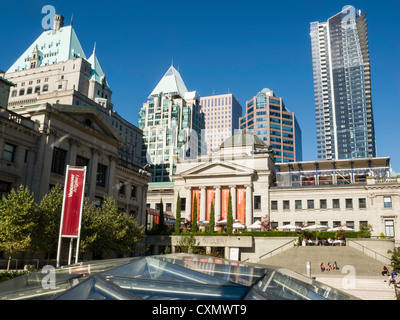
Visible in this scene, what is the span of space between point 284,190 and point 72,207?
172 feet

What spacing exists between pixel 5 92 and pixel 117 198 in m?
18.9

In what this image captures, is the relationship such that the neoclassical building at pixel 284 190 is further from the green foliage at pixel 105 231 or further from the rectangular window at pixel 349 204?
the green foliage at pixel 105 231

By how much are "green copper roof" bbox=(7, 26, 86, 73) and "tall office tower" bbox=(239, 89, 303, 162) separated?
89373 mm

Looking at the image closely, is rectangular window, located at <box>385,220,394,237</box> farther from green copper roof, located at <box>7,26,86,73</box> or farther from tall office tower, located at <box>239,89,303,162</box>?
tall office tower, located at <box>239,89,303,162</box>

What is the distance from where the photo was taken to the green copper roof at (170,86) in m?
169

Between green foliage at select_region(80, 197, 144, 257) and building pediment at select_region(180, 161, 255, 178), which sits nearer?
green foliage at select_region(80, 197, 144, 257)

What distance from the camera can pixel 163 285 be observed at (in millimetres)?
5184

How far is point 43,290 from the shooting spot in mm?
5043

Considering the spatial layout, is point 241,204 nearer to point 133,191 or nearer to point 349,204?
point 349,204

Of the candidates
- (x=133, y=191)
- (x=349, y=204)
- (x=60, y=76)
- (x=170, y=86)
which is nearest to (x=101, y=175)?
(x=133, y=191)

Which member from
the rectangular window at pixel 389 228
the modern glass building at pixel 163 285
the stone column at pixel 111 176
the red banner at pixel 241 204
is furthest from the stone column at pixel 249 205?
the modern glass building at pixel 163 285

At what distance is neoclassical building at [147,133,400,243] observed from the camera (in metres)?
64.6

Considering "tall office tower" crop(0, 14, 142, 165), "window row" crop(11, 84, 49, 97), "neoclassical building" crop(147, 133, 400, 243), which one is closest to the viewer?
"neoclassical building" crop(147, 133, 400, 243)

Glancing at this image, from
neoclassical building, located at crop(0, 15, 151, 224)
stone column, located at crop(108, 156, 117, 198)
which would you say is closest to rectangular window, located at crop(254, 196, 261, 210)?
neoclassical building, located at crop(0, 15, 151, 224)
